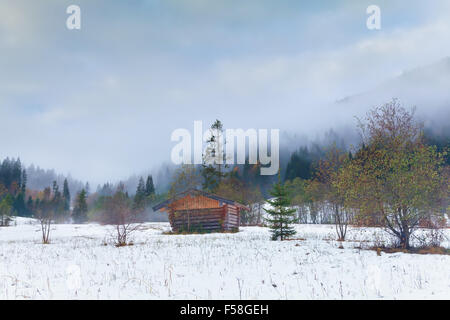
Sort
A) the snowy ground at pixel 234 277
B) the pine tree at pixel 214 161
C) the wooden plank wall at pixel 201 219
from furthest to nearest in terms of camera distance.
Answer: the pine tree at pixel 214 161 → the wooden plank wall at pixel 201 219 → the snowy ground at pixel 234 277

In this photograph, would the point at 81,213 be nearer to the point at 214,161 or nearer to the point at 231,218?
the point at 214,161

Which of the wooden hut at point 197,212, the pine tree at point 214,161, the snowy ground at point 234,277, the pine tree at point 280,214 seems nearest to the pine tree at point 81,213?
the pine tree at point 214,161

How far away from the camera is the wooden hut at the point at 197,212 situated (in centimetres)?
3253

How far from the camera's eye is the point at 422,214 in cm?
1502

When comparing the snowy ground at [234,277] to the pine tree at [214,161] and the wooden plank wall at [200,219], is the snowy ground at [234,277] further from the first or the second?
the pine tree at [214,161]

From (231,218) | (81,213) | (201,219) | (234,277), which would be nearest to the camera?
(234,277)

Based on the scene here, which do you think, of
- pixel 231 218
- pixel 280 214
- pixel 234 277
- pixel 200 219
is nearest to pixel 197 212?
pixel 200 219

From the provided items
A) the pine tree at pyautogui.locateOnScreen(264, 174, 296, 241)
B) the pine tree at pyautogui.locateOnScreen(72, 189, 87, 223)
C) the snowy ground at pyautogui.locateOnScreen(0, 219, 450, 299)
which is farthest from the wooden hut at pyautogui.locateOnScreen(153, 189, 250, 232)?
the pine tree at pyautogui.locateOnScreen(72, 189, 87, 223)

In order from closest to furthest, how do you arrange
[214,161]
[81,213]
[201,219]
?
1. [201,219]
2. [214,161]
3. [81,213]

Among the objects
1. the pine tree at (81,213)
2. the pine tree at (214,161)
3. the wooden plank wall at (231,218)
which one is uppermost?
the pine tree at (214,161)

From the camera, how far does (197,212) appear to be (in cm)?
3300

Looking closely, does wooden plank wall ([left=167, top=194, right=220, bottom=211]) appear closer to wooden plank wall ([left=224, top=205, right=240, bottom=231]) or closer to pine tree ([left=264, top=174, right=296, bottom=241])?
wooden plank wall ([left=224, top=205, right=240, bottom=231])

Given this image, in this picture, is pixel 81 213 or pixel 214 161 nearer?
pixel 214 161
